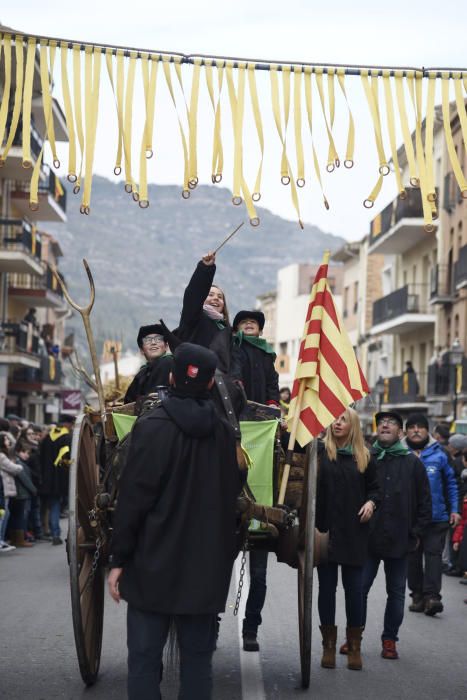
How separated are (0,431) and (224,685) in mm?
11604

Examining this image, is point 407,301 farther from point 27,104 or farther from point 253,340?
point 27,104

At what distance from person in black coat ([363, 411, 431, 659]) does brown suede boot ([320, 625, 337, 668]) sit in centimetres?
46

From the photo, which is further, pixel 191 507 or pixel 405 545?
pixel 405 545

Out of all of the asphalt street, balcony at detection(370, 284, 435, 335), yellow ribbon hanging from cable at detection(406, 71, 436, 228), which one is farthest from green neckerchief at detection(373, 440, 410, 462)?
balcony at detection(370, 284, 435, 335)

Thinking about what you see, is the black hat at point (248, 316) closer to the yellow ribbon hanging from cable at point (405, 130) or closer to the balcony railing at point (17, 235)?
the yellow ribbon hanging from cable at point (405, 130)

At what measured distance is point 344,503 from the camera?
941 cm

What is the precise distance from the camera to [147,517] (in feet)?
19.2

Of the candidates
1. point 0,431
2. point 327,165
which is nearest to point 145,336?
point 327,165

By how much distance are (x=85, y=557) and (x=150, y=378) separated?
1270mm

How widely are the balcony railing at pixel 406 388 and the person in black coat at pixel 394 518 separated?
121ft

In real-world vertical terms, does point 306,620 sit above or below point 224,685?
above

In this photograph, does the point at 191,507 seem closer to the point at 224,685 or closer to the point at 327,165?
the point at 224,685

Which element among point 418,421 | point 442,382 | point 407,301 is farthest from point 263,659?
point 407,301

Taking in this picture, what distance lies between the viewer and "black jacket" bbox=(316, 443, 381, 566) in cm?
927
